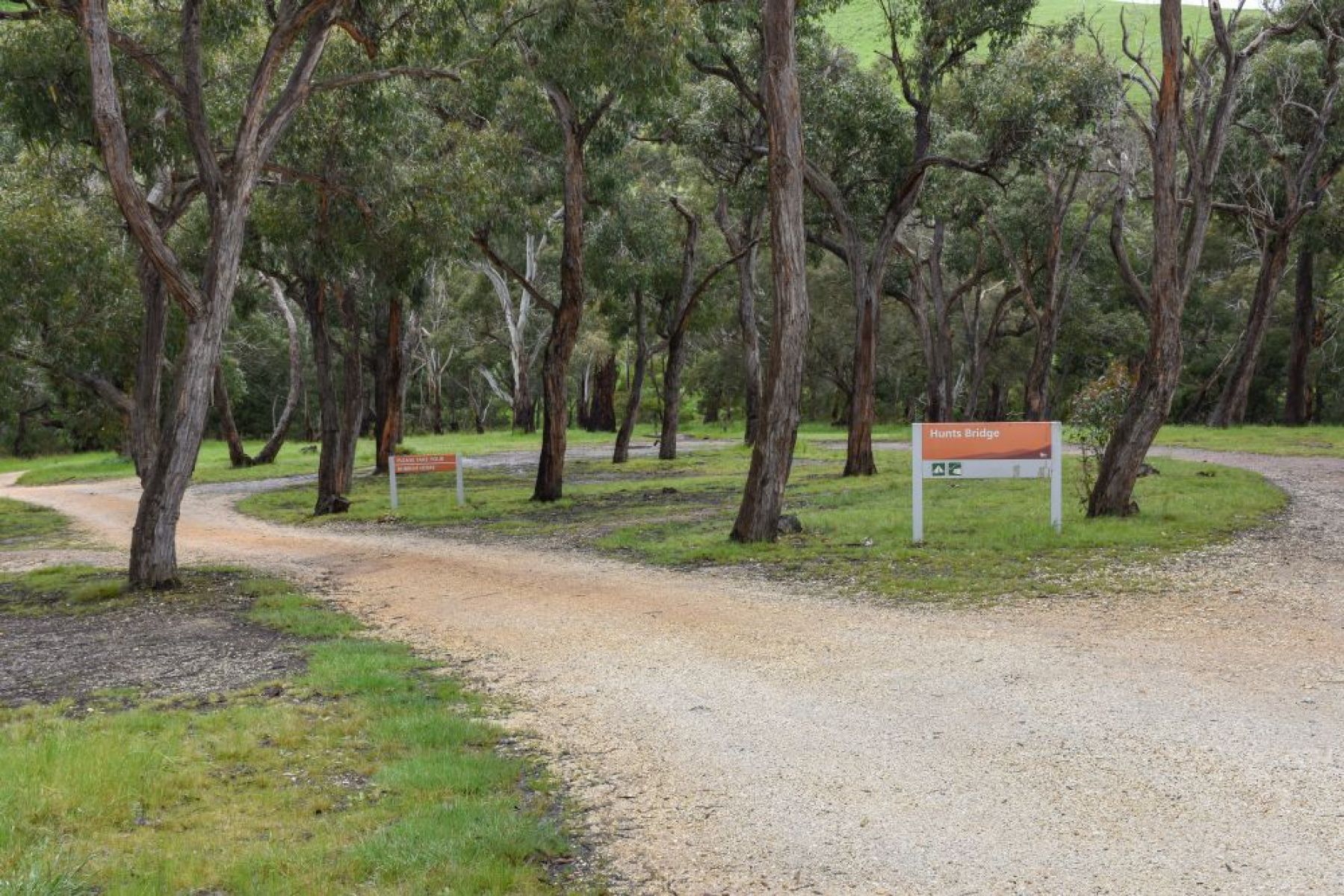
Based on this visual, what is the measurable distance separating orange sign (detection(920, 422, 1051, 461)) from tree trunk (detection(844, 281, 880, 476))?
8117 millimetres

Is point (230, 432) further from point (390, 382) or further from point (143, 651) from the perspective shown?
point (143, 651)

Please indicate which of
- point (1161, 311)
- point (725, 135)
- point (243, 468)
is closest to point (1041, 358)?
point (725, 135)

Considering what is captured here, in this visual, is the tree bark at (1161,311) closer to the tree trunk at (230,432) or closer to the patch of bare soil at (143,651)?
the patch of bare soil at (143,651)

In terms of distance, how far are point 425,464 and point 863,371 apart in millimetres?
7921

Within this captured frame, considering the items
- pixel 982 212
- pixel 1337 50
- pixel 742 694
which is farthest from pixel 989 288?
pixel 742 694

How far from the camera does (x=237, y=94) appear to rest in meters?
14.9

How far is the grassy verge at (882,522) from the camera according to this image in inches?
394

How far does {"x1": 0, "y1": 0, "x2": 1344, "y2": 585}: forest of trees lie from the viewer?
11805 mm

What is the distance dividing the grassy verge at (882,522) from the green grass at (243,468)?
28.8 feet

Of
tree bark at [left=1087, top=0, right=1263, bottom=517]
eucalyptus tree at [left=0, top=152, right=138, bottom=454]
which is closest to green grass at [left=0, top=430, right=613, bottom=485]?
eucalyptus tree at [left=0, top=152, right=138, bottom=454]

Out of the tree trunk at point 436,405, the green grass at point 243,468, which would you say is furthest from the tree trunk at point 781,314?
the tree trunk at point 436,405

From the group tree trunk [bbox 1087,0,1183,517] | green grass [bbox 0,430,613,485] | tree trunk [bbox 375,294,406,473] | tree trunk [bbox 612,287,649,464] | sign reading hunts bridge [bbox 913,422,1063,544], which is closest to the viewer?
sign reading hunts bridge [bbox 913,422,1063,544]

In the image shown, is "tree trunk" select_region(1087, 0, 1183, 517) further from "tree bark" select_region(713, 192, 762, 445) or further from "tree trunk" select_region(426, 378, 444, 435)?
"tree trunk" select_region(426, 378, 444, 435)

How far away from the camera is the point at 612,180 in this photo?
74.7 feet
